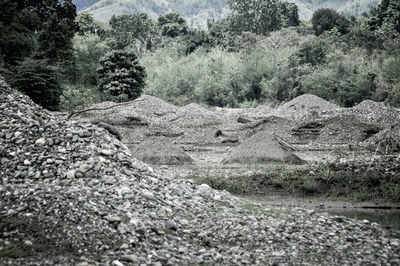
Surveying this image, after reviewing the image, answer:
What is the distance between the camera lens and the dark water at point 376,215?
7.28m

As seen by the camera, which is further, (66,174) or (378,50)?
(378,50)

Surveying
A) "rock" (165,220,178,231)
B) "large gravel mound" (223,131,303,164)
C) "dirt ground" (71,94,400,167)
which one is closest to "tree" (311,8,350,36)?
"dirt ground" (71,94,400,167)

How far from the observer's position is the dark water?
728 centimetres

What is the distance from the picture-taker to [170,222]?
554 centimetres

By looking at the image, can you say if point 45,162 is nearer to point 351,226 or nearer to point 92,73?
point 351,226

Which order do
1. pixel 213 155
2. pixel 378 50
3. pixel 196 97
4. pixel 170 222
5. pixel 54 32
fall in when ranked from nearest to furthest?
1. pixel 170 222
2. pixel 213 155
3. pixel 54 32
4. pixel 196 97
5. pixel 378 50

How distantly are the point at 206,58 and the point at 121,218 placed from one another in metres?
45.2

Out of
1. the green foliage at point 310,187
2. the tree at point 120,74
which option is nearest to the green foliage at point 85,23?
the tree at point 120,74

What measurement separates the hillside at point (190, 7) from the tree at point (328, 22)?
71771 millimetres

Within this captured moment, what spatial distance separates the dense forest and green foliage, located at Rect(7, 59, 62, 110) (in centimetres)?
4

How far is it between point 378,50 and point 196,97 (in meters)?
18.4

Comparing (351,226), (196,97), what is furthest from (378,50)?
(351,226)

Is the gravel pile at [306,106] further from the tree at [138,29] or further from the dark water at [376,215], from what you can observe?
the tree at [138,29]

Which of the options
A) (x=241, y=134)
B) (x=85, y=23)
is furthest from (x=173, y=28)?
(x=241, y=134)
